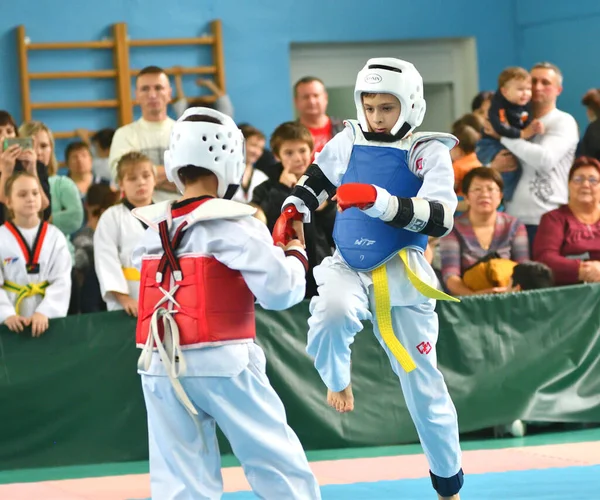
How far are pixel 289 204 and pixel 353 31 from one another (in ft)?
27.1

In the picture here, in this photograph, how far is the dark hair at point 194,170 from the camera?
3.92m

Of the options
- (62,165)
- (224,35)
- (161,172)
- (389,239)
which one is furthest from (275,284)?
(224,35)

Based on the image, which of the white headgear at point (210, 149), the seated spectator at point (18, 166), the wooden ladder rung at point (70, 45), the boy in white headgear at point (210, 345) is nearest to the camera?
the boy in white headgear at point (210, 345)

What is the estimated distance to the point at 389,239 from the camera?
15.6 ft

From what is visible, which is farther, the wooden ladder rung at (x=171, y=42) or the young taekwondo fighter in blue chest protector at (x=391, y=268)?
the wooden ladder rung at (x=171, y=42)

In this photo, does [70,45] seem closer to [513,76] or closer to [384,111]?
[513,76]

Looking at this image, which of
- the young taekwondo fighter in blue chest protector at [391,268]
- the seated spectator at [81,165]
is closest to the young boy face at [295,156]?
the seated spectator at [81,165]

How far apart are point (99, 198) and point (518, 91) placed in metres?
3.14

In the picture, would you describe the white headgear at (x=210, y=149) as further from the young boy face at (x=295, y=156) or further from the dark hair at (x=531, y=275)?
the dark hair at (x=531, y=275)

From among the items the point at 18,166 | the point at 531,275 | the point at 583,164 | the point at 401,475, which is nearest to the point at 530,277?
the point at 531,275

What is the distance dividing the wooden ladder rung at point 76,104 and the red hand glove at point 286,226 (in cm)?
712

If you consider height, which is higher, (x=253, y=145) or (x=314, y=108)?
(x=314, y=108)

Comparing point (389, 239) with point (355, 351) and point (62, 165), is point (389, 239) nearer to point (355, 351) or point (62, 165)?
point (355, 351)

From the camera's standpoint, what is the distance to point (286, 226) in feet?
15.6
